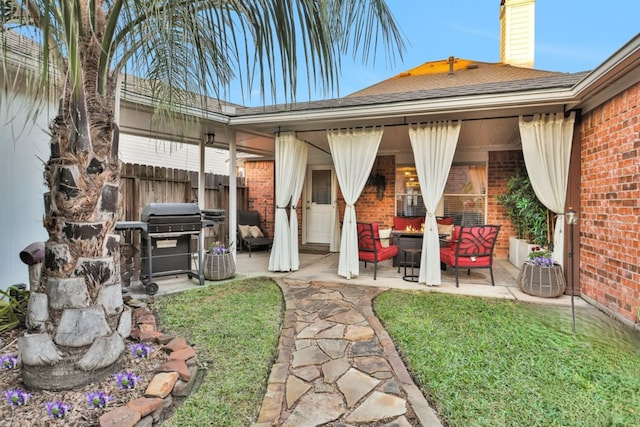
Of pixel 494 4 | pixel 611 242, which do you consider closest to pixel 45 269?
pixel 611 242

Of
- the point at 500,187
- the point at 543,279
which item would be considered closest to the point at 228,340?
the point at 543,279

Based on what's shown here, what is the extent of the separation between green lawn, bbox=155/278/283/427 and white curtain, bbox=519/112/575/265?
3.98m

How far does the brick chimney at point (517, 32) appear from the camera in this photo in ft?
28.8

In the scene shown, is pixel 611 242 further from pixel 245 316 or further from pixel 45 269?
pixel 45 269

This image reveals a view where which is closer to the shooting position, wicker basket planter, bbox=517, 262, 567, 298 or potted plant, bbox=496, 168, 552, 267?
wicker basket planter, bbox=517, 262, 567, 298

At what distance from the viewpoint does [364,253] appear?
553 cm

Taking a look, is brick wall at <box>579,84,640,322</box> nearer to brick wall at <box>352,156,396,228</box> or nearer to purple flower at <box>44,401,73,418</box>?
brick wall at <box>352,156,396,228</box>

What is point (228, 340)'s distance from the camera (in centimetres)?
295

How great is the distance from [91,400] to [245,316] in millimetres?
1747

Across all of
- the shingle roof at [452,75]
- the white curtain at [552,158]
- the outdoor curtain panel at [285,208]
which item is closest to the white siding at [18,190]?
the outdoor curtain panel at [285,208]

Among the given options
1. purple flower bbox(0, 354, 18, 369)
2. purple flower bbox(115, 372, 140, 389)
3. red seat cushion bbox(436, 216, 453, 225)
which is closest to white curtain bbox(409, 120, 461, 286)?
red seat cushion bbox(436, 216, 453, 225)

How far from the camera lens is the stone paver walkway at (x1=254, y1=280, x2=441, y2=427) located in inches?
77.2

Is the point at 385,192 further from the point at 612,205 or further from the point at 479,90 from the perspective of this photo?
the point at 612,205

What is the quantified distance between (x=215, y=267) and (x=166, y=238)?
87cm
